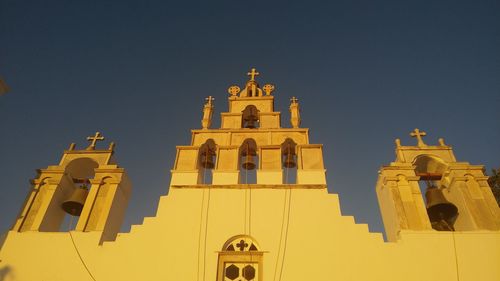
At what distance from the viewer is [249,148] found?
11.3m

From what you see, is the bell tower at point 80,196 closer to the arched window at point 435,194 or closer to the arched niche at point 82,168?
the arched niche at point 82,168

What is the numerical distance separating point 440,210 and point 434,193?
453 millimetres

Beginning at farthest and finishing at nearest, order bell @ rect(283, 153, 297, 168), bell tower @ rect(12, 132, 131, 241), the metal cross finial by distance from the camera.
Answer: bell @ rect(283, 153, 297, 168) → bell tower @ rect(12, 132, 131, 241) → the metal cross finial

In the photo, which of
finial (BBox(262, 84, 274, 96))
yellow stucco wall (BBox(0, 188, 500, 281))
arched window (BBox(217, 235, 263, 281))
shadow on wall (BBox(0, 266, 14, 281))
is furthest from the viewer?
finial (BBox(262, 84, 274, 96))

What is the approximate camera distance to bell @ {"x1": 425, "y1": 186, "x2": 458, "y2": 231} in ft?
32.2

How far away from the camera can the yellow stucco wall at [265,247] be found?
8.25 m

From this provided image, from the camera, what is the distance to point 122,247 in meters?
8.90

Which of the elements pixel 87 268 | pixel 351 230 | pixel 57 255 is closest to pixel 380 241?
pixel 351 230

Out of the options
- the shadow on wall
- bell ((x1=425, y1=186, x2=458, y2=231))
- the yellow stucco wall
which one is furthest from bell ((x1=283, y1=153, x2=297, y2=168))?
the shadow on wall

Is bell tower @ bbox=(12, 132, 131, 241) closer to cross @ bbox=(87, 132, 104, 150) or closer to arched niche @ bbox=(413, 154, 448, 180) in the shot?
cross @ bbox=(87, 132, 104, 150)

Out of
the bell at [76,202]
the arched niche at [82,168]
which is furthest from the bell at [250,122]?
the bell at [76,202]

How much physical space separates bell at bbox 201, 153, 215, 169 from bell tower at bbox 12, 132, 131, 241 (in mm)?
2180

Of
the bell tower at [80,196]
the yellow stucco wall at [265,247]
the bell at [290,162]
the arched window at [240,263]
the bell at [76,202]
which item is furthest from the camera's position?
the bell at [290,162]

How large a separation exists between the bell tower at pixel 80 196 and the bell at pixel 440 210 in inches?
323
